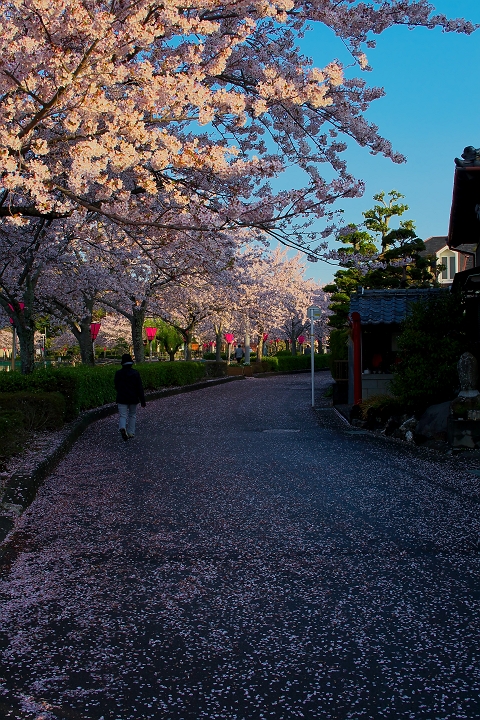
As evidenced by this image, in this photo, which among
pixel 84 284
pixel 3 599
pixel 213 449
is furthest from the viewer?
pixel 84 284

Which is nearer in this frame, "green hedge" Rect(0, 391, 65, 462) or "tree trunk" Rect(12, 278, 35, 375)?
"green hedge" Rect(0, 391, 65, 462)

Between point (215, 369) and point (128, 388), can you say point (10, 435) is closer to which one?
point (128, 388)

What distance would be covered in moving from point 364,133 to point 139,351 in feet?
79.5

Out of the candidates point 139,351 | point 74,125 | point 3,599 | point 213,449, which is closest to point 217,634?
point 3,599

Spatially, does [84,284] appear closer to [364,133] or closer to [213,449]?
[213,449]

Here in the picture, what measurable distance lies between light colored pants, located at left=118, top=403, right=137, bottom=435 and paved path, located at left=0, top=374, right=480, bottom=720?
4.01 meters

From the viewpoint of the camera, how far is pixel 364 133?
30.8ft

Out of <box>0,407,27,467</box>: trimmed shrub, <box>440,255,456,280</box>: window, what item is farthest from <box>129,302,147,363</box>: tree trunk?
<box>440,255,456,280</box>: window

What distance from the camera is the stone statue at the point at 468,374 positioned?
39.7 ft

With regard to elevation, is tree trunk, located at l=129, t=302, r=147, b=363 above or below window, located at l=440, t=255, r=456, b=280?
below

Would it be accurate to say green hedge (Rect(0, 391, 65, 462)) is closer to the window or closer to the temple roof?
the temple roof

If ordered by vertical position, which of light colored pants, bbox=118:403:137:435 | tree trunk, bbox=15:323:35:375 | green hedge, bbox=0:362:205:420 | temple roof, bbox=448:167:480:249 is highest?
temple roof, bbox=448:167:480:249

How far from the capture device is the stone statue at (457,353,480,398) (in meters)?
12.1

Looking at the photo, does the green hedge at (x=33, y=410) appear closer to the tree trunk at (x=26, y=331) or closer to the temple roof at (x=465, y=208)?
the tree trunk at (x=26, y=331)
